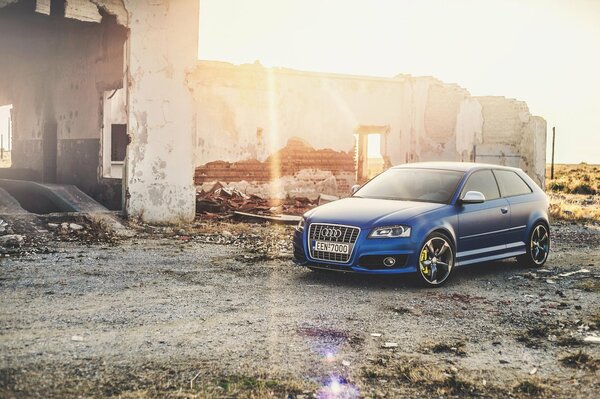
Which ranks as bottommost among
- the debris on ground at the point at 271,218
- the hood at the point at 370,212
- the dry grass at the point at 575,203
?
the debris on ground at the point at 271,218

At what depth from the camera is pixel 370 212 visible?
→ 28.2ft

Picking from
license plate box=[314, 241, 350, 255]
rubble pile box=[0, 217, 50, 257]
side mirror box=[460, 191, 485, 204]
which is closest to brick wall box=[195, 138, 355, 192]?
rubble pile box=[0, 217, 50, 257]

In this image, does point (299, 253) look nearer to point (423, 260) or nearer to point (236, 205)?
point (423, 260)

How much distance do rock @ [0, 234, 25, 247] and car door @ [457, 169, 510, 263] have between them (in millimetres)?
7349

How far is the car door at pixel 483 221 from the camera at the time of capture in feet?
29.6

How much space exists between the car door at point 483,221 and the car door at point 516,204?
129mm

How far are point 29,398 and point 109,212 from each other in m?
10.8

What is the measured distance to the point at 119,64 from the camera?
54.6 feet

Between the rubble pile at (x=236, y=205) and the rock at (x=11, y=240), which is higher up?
the rubble pile at (x=236, y=205)

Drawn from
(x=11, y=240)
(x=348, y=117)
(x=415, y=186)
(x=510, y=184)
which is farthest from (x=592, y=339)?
(x=348, y=117)

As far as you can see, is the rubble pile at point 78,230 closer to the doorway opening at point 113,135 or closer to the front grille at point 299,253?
the doorway opening at point 113,135

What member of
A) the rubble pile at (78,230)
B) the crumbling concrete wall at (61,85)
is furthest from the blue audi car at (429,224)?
the crumbling concrete wall at (61,85)

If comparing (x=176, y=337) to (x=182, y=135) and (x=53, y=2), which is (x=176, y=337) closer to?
(x=182, y=135)

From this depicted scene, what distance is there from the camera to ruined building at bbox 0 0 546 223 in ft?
49.0
